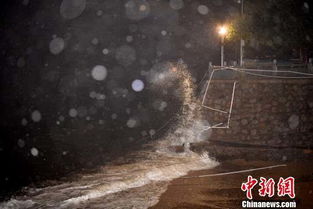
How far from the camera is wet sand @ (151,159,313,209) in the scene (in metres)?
6.80

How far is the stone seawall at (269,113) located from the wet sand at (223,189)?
1935 millimetres

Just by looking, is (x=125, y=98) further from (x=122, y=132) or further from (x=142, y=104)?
(x=122, y=132)

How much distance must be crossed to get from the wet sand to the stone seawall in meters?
1.94

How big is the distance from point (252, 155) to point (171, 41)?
1629cm

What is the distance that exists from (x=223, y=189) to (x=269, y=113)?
6.09 m

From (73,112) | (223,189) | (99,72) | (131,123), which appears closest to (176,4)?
(99,72)

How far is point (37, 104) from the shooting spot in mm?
29719

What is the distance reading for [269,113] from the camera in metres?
12.3

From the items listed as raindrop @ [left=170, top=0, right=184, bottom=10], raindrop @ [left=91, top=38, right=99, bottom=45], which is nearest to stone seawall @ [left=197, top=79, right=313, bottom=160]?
raindrop @ [left=170, top=0, right=184, bottom=10]

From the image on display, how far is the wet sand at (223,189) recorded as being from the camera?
268 inches

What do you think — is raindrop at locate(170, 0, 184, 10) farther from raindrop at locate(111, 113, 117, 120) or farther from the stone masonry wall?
the stone masonry wall

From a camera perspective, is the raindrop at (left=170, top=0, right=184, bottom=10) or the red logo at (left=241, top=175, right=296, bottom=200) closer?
the red logo at (left=241, top=175, right=296, bottom=200)

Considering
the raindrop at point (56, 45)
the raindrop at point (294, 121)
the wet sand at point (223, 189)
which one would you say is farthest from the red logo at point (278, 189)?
the raindrop at point (56, 45)

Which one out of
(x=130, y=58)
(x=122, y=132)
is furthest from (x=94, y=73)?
(x=122, y=132)
